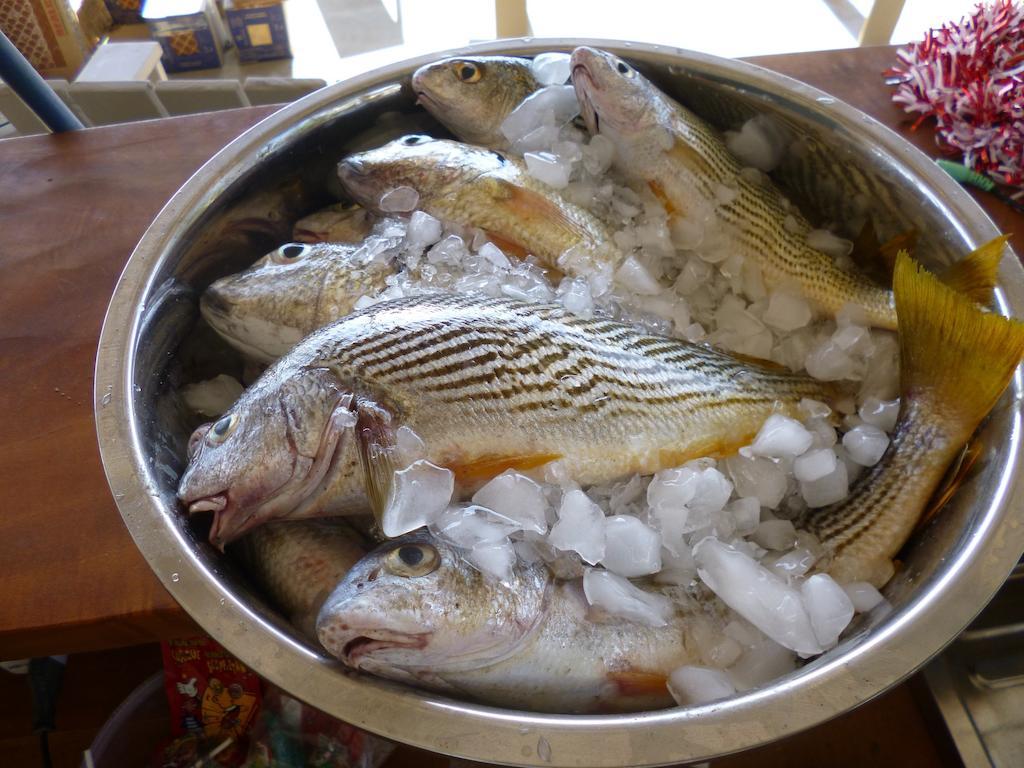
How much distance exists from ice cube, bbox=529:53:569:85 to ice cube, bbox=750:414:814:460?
0.67 meters

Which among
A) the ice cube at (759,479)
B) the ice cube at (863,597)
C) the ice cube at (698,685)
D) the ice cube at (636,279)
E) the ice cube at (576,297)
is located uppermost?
the ice cube at (576,297)

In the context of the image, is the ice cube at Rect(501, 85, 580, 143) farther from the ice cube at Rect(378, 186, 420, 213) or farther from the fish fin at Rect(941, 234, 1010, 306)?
the fish fin at Rect(941, 234, 1010, 306)

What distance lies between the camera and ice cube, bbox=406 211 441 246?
1.04 meters

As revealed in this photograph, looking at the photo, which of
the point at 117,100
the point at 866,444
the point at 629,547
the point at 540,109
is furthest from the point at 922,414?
the point at 117,100

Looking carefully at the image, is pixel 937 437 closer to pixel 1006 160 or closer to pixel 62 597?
pixel 1006 160

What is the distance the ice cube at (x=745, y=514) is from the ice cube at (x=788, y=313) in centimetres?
33

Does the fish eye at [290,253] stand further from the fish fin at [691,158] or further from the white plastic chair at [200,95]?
the white plastic chair at [200,95]

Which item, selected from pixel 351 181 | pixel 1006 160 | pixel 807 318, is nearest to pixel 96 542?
pixel 351 181

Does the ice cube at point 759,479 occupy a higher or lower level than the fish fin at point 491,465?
lower

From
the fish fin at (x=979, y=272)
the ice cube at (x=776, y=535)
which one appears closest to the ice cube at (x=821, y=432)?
the ice cube at (x=776, y=535)

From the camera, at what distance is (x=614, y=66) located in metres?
1.09

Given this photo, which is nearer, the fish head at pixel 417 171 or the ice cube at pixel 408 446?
the ice cube at pixel 408 446

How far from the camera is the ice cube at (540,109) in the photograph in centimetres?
118

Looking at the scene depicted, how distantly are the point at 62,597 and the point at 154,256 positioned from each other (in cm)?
45
